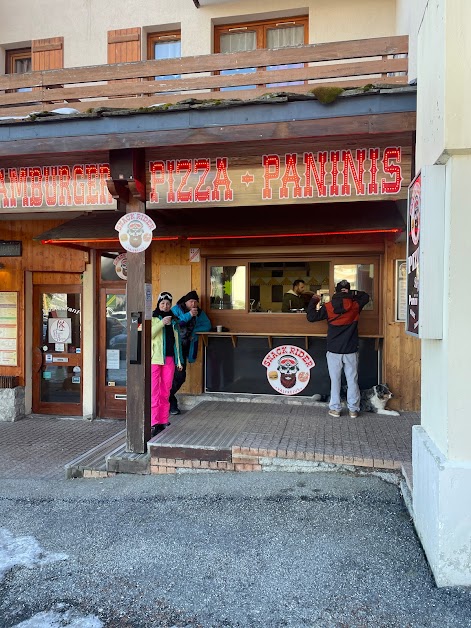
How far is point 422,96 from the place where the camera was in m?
3.59

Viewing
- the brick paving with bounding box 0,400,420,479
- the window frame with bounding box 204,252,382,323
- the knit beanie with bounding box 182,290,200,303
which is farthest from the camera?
the knit beanie with bounding box 182,290,200,303

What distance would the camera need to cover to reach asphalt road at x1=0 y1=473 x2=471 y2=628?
277 cm

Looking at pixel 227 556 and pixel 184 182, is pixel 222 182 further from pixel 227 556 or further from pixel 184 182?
pixel 227 556

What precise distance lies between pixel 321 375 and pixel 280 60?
4.44 metres

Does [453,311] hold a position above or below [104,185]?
below

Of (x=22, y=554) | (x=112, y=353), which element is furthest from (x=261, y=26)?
(x=22, y=554)

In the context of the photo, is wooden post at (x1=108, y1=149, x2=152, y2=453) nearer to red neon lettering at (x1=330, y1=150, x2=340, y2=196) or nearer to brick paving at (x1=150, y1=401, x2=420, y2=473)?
brick paving at (x1=150, y1=401, x2=420, y2=473)

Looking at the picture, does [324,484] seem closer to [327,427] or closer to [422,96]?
[327,427]

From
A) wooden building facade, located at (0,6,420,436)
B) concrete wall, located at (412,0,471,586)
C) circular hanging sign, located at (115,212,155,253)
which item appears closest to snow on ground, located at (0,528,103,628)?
concrete wall, located at (412,0,471,586)

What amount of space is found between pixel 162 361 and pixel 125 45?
5670 mm

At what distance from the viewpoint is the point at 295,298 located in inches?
294

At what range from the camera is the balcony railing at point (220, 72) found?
16.7 ft

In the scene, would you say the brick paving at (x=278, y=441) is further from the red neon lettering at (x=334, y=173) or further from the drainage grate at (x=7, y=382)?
the drainage grate at (x=7, y=382)

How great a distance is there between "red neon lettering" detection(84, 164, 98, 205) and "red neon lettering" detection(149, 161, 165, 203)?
2.19ft
